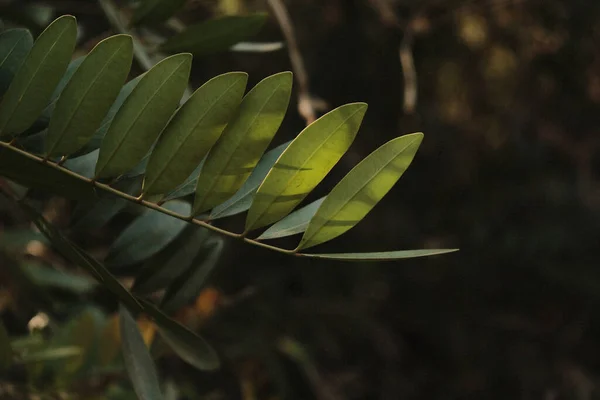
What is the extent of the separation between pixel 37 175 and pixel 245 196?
10cm

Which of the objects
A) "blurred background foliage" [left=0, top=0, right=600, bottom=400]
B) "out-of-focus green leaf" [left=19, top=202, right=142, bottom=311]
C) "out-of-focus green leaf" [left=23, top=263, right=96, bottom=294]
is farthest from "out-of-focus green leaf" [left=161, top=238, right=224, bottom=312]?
"blurred background foliage" [left=0, top=0, right=600, bottom=400]

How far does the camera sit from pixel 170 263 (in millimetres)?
482

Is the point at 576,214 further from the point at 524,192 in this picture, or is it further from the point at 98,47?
the point at 98,47

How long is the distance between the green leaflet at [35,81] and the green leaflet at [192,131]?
53mm

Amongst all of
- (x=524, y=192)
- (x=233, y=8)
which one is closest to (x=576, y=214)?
(x=524, y=192)

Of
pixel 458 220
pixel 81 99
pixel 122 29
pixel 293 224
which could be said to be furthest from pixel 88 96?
pixel 458 220

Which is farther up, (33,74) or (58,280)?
(33,74)

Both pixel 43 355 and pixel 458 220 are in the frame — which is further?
pixel 458 220

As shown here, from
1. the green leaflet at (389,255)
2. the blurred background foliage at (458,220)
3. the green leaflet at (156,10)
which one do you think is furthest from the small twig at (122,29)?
the blurred background foliage at (458,220)

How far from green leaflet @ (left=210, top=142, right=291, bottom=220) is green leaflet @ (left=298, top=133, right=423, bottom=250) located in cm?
4

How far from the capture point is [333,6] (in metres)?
1.73

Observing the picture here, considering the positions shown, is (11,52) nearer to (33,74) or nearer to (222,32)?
(33,74)

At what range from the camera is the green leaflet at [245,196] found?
0.39m

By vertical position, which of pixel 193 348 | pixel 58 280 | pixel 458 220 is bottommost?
pixel 458 220
